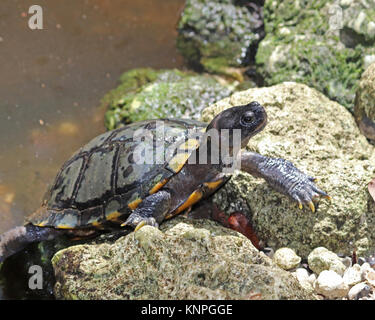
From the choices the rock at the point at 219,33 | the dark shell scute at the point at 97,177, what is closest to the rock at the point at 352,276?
the dark shell scute at the point at 97,177

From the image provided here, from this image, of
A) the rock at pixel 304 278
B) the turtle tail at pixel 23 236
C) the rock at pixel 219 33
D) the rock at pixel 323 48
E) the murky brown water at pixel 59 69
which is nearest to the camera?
the rock at pixel 304 278

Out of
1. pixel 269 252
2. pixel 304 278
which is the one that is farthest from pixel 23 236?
pixel 304 278

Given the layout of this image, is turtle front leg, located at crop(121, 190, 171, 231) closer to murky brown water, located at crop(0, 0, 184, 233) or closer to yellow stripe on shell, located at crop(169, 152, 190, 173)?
Result: yellow stripe on shell, located at crop(169, 152, 190, 173)

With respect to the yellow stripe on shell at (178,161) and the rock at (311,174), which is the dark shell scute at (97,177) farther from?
the rock at (311,174)

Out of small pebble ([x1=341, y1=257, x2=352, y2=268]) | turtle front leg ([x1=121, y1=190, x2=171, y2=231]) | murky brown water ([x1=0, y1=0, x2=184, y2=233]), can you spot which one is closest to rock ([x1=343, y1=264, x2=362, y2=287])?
small pebble ([x1=341, y1=257, x2=352, y2=268])

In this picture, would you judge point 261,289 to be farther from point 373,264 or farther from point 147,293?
point 373,264

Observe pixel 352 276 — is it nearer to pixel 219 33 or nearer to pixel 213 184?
pixel 213 184
